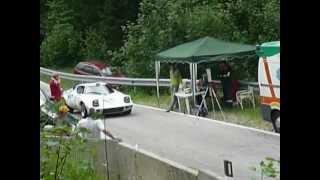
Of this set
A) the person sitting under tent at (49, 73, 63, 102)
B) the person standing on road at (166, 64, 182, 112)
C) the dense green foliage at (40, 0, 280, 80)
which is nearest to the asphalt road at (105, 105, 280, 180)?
the person standing on road at (166, 64, 182, 112)

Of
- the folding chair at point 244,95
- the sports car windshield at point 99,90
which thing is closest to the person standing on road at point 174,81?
the folding chair at point 244,95

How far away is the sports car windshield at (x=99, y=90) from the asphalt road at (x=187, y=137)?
23 cm

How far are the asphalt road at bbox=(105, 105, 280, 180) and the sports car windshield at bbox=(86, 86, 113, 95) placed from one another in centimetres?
23

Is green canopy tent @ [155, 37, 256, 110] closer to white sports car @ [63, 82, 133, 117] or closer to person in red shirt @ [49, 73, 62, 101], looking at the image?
white sports car @ [63, 82, 133, 117]

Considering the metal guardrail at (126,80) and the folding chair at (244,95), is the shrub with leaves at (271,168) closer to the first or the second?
the metal guardrail at (126,80)

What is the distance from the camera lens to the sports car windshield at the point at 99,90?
145 inches

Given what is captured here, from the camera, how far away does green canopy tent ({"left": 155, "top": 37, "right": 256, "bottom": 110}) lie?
5.25 metres

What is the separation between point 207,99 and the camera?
198 inches

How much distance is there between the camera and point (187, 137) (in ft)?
13.8

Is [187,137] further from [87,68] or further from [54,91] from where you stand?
[54,91]

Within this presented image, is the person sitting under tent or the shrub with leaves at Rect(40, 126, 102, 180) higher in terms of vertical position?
the person sitting under tent
